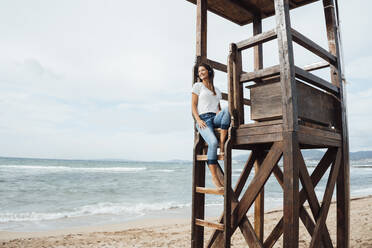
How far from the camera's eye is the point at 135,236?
7895 mm

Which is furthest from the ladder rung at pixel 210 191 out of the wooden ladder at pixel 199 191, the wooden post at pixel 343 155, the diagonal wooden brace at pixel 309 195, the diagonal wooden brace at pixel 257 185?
the wooden post at pixel 343 155

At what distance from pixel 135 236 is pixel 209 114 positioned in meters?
5.36

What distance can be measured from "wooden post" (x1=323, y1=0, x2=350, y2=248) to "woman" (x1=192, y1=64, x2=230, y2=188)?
1.89m

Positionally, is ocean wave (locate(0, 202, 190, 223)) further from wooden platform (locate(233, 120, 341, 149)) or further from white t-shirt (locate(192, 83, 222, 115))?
wooden platform (locate(233, 120, 341, 149))

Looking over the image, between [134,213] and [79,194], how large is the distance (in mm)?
6026

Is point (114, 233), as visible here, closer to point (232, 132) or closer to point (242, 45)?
point (232, 132)

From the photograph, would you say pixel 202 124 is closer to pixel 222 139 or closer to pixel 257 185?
pixel 222 139

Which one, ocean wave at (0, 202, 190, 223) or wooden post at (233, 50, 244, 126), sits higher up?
wooden post at (233, 50, 244, 126)

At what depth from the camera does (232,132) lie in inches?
146

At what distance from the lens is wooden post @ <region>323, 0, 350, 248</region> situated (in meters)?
4.21

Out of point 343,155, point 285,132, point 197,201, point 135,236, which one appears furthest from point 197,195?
point 135,236

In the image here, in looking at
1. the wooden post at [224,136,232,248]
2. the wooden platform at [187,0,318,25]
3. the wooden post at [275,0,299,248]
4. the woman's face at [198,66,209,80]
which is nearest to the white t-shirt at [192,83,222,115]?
the woman's face at [198,66,209,80]

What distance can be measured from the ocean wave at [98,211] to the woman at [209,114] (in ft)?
30.3

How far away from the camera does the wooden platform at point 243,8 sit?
16.5 ft
